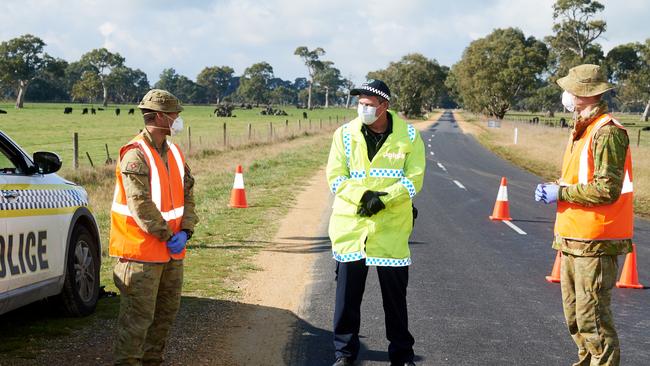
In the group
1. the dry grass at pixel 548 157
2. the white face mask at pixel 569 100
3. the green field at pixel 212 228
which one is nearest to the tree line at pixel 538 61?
the dry grass at pixel 548 157

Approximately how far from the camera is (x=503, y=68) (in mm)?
87688

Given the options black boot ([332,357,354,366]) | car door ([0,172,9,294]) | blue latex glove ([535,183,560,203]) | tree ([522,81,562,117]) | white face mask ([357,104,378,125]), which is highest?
tree ([522,81,562,117])

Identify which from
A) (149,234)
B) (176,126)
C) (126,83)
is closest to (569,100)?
(176,126)

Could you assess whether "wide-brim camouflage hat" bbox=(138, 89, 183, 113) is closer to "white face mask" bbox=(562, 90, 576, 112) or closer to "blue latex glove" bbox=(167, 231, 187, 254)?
"blue latex glove" bbox=(167, 231, 187, 254)

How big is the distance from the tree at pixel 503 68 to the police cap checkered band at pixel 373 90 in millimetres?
84273

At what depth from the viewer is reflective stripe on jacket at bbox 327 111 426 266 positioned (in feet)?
14.8

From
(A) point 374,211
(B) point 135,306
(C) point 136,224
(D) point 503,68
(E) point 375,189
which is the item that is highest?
(D) point 503,68

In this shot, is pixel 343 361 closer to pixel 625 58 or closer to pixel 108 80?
pixel 625 58

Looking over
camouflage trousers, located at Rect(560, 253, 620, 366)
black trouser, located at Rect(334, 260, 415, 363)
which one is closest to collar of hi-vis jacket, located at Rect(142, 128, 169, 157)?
black trouser, located at Rect(334, 260, 415, 363)

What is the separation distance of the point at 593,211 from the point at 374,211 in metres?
1.39

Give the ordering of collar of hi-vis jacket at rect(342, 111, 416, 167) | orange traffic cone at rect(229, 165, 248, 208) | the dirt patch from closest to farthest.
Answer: collar of hi-vis jacket at rect(342, 111, 416, 167) < the dirt patch < orange traffic cone at rect(229, 165, 248, 208)

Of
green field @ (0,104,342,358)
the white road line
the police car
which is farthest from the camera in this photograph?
the white road line

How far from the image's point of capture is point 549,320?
631 cm

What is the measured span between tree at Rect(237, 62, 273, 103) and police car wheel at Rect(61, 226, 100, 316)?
167161 millimetres
